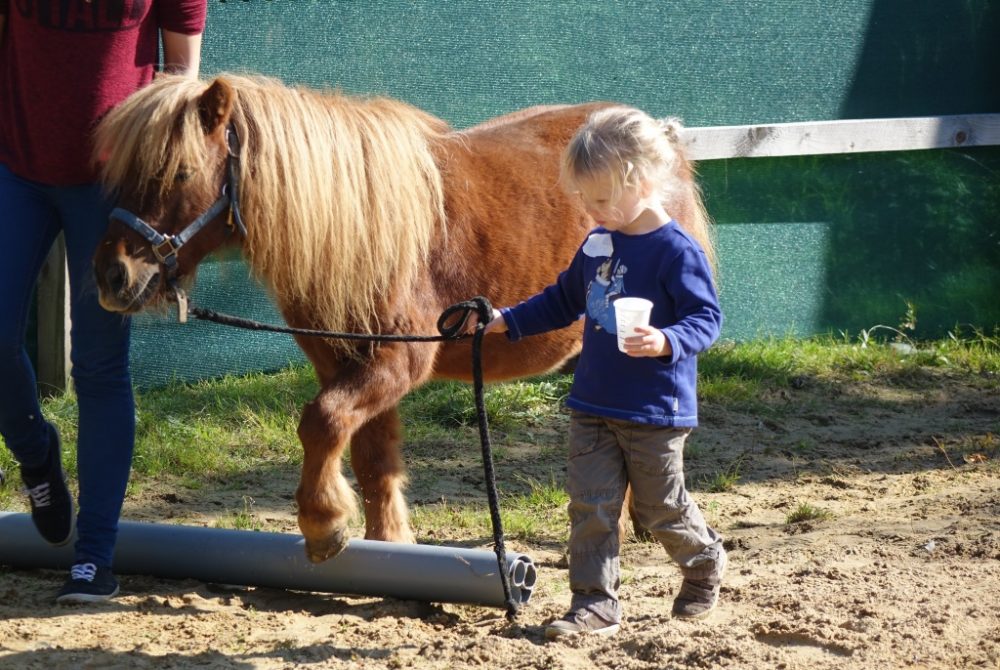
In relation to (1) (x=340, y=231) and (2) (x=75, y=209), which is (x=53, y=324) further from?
(1) (x=340, y=231)

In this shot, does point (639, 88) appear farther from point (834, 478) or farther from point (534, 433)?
point (834, 478)

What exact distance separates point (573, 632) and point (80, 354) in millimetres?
→ 1643

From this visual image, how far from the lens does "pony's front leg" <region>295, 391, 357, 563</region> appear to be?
3.33 meters

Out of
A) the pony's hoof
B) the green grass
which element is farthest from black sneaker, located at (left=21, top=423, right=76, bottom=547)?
the green grass

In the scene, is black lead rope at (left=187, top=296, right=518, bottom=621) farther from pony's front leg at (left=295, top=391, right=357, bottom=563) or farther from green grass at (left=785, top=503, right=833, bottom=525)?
green grass at (left=785, top=503, right=833, bottom=525)

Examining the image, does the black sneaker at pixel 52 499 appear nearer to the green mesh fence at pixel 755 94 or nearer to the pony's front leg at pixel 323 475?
the pony's front leg at pixel 323 475

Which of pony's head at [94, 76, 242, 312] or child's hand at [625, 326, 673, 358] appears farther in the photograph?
pony's head at [94, 76, 242, 312]

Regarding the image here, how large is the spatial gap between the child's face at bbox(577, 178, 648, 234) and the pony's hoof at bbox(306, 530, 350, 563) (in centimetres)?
122

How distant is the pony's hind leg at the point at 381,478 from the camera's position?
3924mm

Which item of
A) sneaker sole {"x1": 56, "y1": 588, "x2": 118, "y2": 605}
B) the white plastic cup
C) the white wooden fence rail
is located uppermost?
the white wooden fence rail

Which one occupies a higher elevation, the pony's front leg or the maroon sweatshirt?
Result: the maroon sweatshirt

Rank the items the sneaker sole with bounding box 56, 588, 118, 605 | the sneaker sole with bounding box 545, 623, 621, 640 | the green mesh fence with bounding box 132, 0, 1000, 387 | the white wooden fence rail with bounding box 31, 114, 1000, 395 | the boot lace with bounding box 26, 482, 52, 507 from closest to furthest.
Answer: the sneaker sole with bounding box 545, 623, 621, 640 < the sneaker sole with bounding box 56, 588, 118, 605 < the boot lace with bounding box 26, 482, 52, 507 < the green mesh fence with bounding box 132, 0, 1000, 387 < the white wooden fence rail with bounding box 31, 114, 1000, 395

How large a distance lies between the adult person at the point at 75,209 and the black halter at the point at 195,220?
265 millimetres

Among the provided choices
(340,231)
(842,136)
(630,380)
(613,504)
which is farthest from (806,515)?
(842,136)
